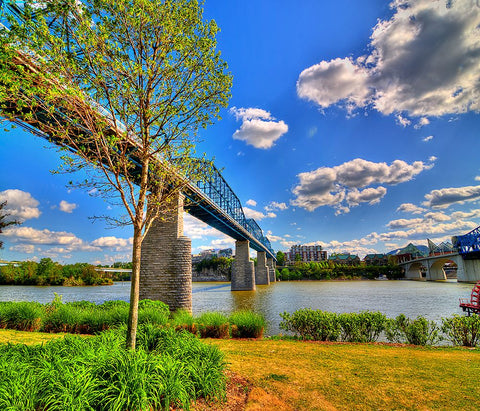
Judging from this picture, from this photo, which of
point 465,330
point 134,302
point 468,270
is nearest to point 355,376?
point 134,302

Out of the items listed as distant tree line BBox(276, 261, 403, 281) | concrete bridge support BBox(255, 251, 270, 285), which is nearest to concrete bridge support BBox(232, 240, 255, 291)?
concrete bridge support BBox(255, 251, 270, 285)

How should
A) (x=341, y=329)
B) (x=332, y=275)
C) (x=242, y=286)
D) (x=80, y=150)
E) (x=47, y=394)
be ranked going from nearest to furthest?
(x=47, y=394), (x=80, y=150), (x=341, y=329), (x=242, y=286), (x=332, y=275)

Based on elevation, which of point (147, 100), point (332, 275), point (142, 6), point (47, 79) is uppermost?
point (142, 6)

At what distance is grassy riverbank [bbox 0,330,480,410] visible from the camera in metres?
5.09

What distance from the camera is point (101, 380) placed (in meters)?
4.00

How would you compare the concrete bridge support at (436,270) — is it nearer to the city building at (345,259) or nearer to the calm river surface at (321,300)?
the calm river surface at (321,300)

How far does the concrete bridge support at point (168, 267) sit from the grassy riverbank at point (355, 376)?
1514 cm

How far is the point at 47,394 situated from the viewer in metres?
3.69

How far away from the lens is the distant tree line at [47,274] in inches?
3305

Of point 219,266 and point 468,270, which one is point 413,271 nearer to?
point 468,270

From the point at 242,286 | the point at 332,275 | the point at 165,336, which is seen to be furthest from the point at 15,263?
the point at 332,275

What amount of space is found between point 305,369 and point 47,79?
8989 mm

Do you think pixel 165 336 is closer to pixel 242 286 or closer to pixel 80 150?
pixel 80 150

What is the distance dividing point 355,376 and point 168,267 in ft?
68.3
